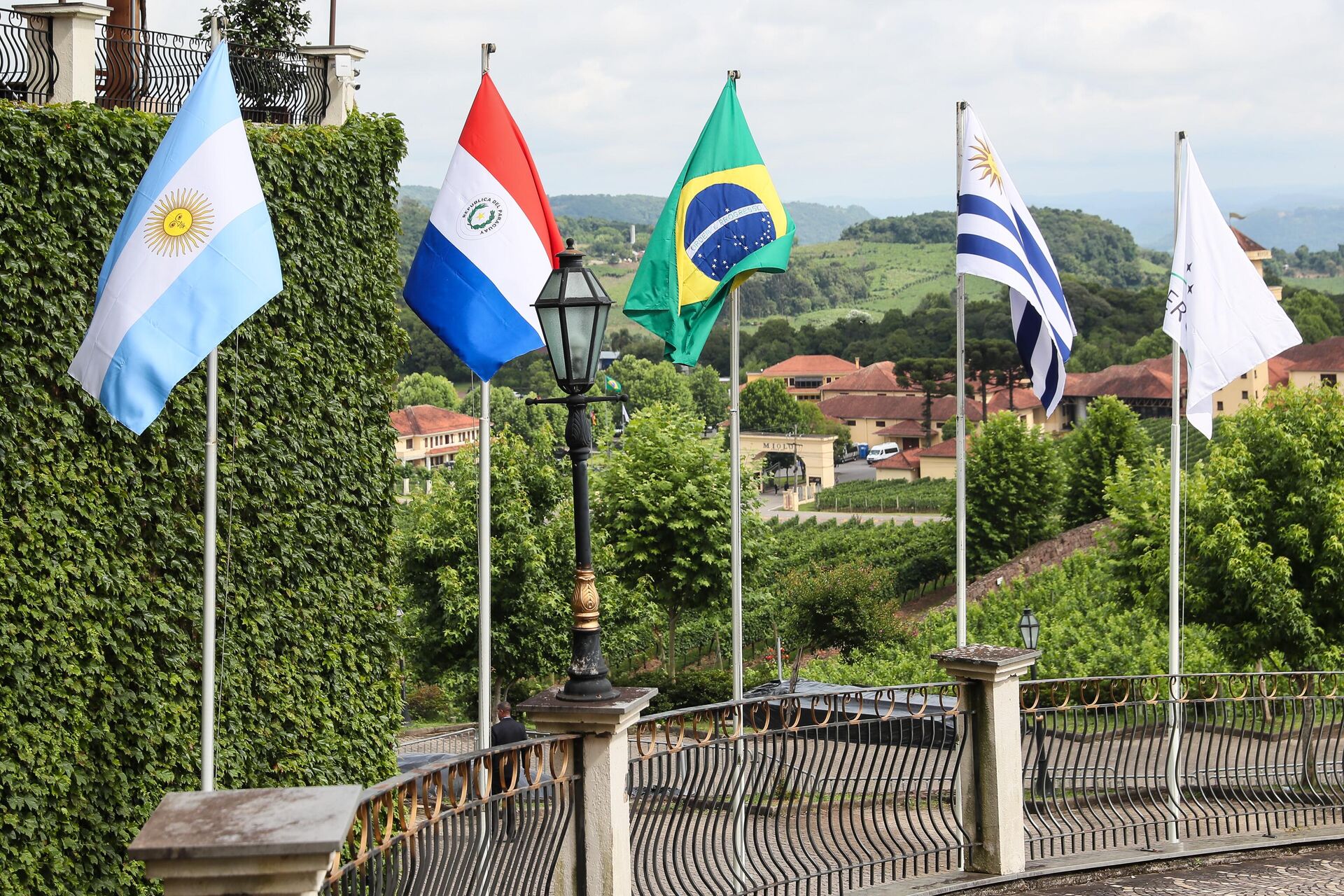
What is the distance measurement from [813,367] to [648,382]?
85.9 ft

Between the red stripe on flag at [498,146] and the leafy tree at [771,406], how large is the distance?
11441cm

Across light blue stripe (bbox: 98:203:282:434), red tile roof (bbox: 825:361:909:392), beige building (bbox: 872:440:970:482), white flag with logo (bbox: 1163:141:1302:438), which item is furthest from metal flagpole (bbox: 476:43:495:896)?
red tile roof (bbox: 825:361:909:392)

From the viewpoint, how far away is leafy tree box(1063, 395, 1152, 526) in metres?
64.4

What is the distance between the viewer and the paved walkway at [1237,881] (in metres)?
9.09

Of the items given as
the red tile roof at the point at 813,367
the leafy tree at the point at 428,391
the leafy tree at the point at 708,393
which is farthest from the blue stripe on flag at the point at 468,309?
the red tile roof at the point at 813,367

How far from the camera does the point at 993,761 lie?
9.16 m

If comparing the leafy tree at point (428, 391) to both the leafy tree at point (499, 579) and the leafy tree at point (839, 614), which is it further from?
the leafy tree at point (499, 579)

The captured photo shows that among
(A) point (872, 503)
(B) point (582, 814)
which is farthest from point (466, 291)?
(A) point (872, 503)

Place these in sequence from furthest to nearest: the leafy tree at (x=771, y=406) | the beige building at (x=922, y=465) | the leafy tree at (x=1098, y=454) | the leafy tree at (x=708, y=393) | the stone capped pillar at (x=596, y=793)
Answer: the leafy tree at (x=708, y=393) → the leafy tree at (x=771, y=406) → the beige building at (x=922, y=465) → the leafy tree at (x=1098, y=454) → the stone capped pillar at (x=596, y=793)

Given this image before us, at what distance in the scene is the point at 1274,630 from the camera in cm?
2695

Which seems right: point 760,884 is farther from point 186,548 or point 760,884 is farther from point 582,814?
point 186,548

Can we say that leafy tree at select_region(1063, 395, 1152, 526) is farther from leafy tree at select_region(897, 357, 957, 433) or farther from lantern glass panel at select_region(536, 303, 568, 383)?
lantern glass panel at select_region(536, 303, 568, 383)

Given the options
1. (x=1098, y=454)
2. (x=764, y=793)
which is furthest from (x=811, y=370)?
(x=764, y=793)

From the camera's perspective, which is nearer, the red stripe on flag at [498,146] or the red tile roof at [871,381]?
the red stripe on flag at [498,146]
